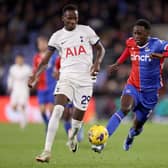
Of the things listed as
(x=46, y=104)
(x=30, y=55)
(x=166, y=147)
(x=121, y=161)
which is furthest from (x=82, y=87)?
(x=30, y=55)

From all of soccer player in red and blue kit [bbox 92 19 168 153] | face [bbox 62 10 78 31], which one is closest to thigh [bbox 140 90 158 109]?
soccer player in red and blue kit [bbox 92 19 168 153]

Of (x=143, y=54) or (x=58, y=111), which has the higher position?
(x=143, y=54)

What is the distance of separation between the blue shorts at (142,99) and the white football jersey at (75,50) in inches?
29.5

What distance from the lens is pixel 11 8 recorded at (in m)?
32.7

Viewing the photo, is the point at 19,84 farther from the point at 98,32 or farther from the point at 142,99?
the point at 142,99

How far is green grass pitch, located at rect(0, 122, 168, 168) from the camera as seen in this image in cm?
1108

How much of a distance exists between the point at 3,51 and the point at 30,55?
1.13 m

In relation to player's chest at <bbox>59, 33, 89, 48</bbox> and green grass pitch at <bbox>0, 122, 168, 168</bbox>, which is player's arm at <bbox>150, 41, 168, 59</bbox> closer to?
player's chest at <bbox>59, 33, 89, 48</bbox>

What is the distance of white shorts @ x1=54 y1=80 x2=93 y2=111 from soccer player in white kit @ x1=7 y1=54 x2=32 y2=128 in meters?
11.1

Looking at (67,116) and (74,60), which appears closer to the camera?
(74,60)

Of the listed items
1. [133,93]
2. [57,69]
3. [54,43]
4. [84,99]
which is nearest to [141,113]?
[133,93]

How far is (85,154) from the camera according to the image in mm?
12953

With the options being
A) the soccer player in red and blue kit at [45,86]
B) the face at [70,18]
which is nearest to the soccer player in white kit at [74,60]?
the face at [70,18]

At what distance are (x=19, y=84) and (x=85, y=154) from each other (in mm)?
11271
